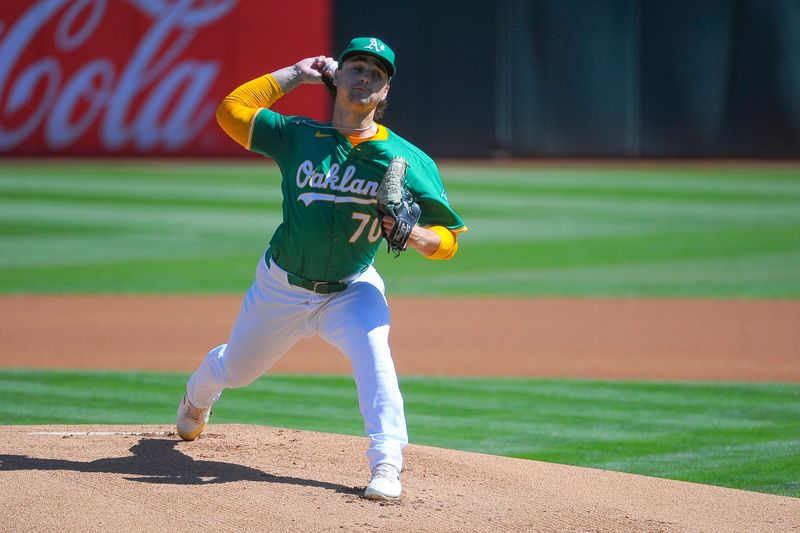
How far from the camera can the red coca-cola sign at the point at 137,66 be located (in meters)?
19.2

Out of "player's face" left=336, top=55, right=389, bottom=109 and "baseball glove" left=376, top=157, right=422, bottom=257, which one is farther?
"player's face" left=336, top=55, right=389, bottom=109

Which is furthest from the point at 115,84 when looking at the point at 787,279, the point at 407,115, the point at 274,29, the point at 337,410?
the point at 337,410

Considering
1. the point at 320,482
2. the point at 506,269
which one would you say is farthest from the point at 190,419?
the point at 506,269

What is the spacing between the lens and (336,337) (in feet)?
16.3

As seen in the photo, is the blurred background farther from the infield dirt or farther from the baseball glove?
the baseball glove

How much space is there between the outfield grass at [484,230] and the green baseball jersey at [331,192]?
7676 mm

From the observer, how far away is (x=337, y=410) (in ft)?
24.2

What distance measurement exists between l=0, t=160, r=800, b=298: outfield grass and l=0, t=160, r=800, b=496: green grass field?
0.05 meters

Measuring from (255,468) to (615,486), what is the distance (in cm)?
161

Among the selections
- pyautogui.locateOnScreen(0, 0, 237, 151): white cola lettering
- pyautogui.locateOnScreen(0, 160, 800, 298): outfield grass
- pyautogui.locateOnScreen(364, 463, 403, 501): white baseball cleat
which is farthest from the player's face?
pyautogui.locateOnScreen(0, 0, 237, 151): white cola lettering

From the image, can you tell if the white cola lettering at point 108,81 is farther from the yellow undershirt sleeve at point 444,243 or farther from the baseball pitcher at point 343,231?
the yellow undershirt sleeve at point 444,243

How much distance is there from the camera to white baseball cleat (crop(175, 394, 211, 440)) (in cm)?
554

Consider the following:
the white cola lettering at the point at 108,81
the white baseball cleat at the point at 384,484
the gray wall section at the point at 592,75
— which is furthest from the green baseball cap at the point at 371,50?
the white cola lettering at the point at 108,81

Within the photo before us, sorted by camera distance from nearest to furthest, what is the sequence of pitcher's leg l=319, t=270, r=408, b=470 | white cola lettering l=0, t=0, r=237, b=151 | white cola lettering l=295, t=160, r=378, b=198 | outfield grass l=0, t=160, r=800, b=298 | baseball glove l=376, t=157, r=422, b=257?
baseball glove l=376, t=157, r=422, b=257, pitcher's leg l=319, t=270, r=408, b=470, white cola lettering l=295, t=160, r=378, b=198, outfield grass l=0, t=160, r=800, b=298, white cola lettering l=0, t=0, r=237, b=151
